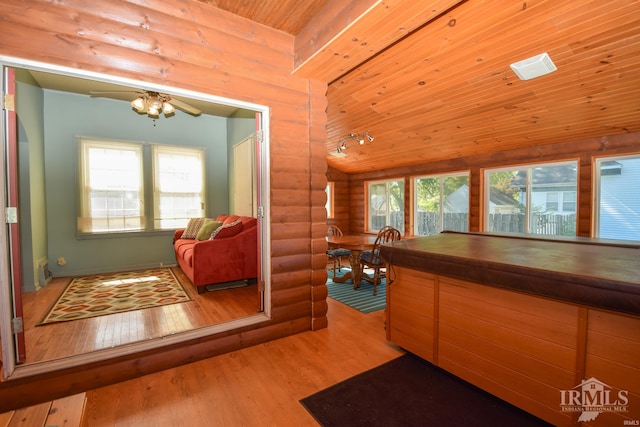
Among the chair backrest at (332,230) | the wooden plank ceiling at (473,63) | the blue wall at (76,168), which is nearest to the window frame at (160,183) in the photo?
the blue wall at (76,168)

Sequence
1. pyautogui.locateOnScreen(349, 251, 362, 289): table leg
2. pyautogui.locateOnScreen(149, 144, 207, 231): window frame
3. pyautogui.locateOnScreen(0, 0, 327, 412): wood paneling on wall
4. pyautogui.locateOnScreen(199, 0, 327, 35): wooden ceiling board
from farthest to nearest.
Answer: pyautogui.locateOnScreen(149, 144, 207, 231): window frame → pyautogui.locateOnScreen(349, 251, 362, 289): table leg → pyautogui.locateOnScreen(199, 0, 327, 35): wooden ceiling board → pyautogui.locateOnScreen(0, 0, 327, 412): wood paneling on wall

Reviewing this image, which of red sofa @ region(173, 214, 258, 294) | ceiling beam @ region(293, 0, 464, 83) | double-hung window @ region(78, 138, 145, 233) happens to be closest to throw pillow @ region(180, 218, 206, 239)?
double-hung window @ region(78, 138, 145, 233)

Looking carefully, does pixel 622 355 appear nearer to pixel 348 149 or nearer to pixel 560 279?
pixel 560 279

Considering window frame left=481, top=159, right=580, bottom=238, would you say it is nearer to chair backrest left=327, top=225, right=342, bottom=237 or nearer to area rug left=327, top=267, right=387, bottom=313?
area rug left=327, top=267, right=387, bottom=313

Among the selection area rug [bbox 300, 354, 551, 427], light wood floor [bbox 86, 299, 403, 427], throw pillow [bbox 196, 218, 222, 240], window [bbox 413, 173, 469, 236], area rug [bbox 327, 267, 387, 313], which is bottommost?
area rug [bbox 327, 267, 387, 313]

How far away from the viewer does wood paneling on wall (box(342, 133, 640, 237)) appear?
357 centimetres

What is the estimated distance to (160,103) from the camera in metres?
3.69

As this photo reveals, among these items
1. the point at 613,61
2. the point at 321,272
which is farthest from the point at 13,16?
the point at 613,61

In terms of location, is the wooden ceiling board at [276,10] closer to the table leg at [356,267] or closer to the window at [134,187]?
the table leg at [356,267]

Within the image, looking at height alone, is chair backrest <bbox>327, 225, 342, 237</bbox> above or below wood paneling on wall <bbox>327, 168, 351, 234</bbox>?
below

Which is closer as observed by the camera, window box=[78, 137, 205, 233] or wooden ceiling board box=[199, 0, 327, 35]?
wooden ceiling board box=[199, 0, 327, 35]

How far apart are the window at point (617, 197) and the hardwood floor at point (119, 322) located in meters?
4.67

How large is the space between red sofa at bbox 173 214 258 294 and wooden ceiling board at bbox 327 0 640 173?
2.38 meters

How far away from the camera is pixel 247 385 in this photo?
1979 millimetres
